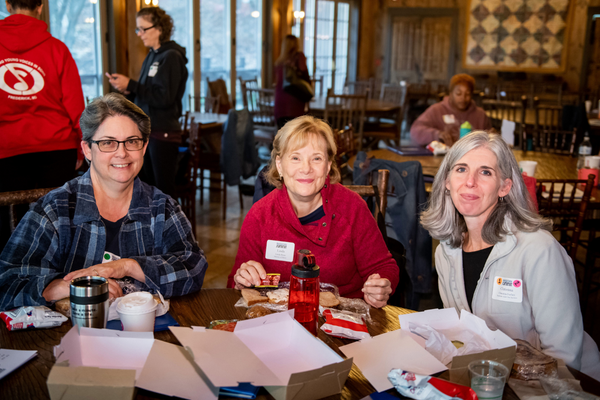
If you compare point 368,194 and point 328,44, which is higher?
point 328,44

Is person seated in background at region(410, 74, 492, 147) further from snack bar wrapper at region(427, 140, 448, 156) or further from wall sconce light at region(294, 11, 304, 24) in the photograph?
wall sconce light at region(294, 11, 304, 24)

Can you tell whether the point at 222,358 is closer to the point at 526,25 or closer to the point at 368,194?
the point at 368,194

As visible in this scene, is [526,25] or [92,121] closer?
[92,121]

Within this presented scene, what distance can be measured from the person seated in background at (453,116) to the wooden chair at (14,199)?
311 cm

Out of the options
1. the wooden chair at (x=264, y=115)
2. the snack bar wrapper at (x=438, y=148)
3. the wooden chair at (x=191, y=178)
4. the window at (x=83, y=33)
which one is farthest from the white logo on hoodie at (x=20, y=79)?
the wooden chair at (x=264, y=115)

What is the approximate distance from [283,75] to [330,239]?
11.3 feet

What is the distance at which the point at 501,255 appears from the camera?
1.50 m

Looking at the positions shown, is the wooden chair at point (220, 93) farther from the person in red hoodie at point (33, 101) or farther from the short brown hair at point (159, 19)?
the person in red hoodie at point (33, 101)

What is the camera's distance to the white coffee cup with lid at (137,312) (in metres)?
1.17

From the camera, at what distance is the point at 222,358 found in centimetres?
99

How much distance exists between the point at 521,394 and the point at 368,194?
121cm

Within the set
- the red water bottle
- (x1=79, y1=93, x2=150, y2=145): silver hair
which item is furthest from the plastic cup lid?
(x1=79, y1=93, x2=150, y2=145): silver hair

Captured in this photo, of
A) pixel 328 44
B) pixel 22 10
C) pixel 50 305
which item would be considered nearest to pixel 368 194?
pixel 50 305

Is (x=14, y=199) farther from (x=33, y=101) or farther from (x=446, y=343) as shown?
(x=446, y=343)
